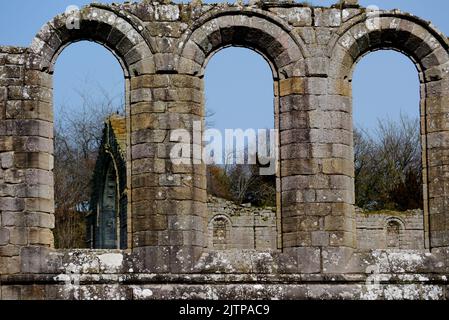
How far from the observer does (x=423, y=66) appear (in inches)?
753

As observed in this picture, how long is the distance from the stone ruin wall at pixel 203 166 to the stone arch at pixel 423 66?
0.06 ft

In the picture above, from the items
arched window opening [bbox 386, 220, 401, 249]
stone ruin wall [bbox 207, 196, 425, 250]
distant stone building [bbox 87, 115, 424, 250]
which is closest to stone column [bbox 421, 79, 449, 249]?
distant stone building [bbox 87, 115, 424, 250]

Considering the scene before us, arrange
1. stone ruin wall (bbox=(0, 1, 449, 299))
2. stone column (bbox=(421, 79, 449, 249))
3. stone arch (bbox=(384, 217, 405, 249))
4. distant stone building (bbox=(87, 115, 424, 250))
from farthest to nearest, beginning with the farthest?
1. stone arch (bbox=(384, 217, 405, 249))
2. distant stone building (bbox=(87, 115, 424, 250))
3. stone column (bbox=(421, 79, 449, 249))
4. stone ruin wall (bbox=(0, 1, 449, 299))

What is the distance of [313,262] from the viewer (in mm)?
18359

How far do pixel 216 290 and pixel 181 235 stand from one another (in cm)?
86

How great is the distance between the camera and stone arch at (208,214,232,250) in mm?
31547

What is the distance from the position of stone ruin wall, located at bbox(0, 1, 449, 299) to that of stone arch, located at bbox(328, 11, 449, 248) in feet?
0.06

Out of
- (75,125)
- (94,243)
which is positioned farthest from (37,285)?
(75,125)

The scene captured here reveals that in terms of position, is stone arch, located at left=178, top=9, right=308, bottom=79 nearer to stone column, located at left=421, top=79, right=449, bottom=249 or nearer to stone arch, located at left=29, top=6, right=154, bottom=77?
stone arch, located at left=29, top=6, right=154, bottom=77

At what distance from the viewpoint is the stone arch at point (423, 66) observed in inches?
742

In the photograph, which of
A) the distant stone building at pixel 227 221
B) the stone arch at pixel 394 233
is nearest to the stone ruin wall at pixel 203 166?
the distant stone building at pixel 227 221

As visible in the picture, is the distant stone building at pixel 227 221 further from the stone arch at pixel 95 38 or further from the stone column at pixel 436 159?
the stone column at pixel 436 159

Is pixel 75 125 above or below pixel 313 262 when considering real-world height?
above

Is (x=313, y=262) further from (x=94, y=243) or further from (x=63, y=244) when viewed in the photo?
(x=63, y=244)
